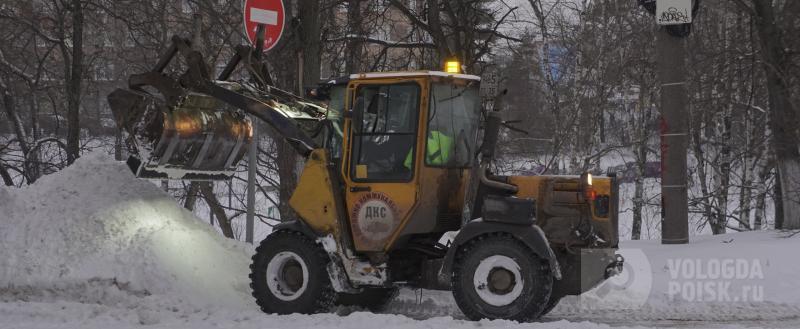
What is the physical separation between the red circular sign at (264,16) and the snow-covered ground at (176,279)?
7.66ft

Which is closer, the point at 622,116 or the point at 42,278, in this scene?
the point at 42,278

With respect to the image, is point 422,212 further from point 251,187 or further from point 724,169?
Answer: point 724,169

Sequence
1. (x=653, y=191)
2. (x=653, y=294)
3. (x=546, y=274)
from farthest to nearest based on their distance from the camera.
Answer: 1. (x=653, y=191)
2. (x=653, y=294)
3. (x=546, y=274)

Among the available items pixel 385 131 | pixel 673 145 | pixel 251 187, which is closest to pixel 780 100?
pixel 673 145

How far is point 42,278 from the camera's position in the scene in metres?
8.43

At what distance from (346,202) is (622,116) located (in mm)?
23482

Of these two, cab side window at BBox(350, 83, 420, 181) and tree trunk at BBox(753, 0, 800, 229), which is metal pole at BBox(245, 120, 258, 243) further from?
tree trunk at BBox(753, 0, 800, 229)

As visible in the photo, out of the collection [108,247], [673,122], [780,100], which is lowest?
[108,247]

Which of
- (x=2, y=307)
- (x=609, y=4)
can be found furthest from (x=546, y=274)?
(x=609, y=4)

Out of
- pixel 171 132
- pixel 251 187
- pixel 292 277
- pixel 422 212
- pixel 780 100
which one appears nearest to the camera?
pixel 422 212

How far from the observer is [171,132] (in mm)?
8812

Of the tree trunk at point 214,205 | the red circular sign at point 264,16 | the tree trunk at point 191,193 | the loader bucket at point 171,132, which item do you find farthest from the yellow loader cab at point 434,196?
the tree trunk at point 191,193

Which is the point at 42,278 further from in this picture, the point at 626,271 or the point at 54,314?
the point at 626,271

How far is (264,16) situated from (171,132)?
1496 mm
